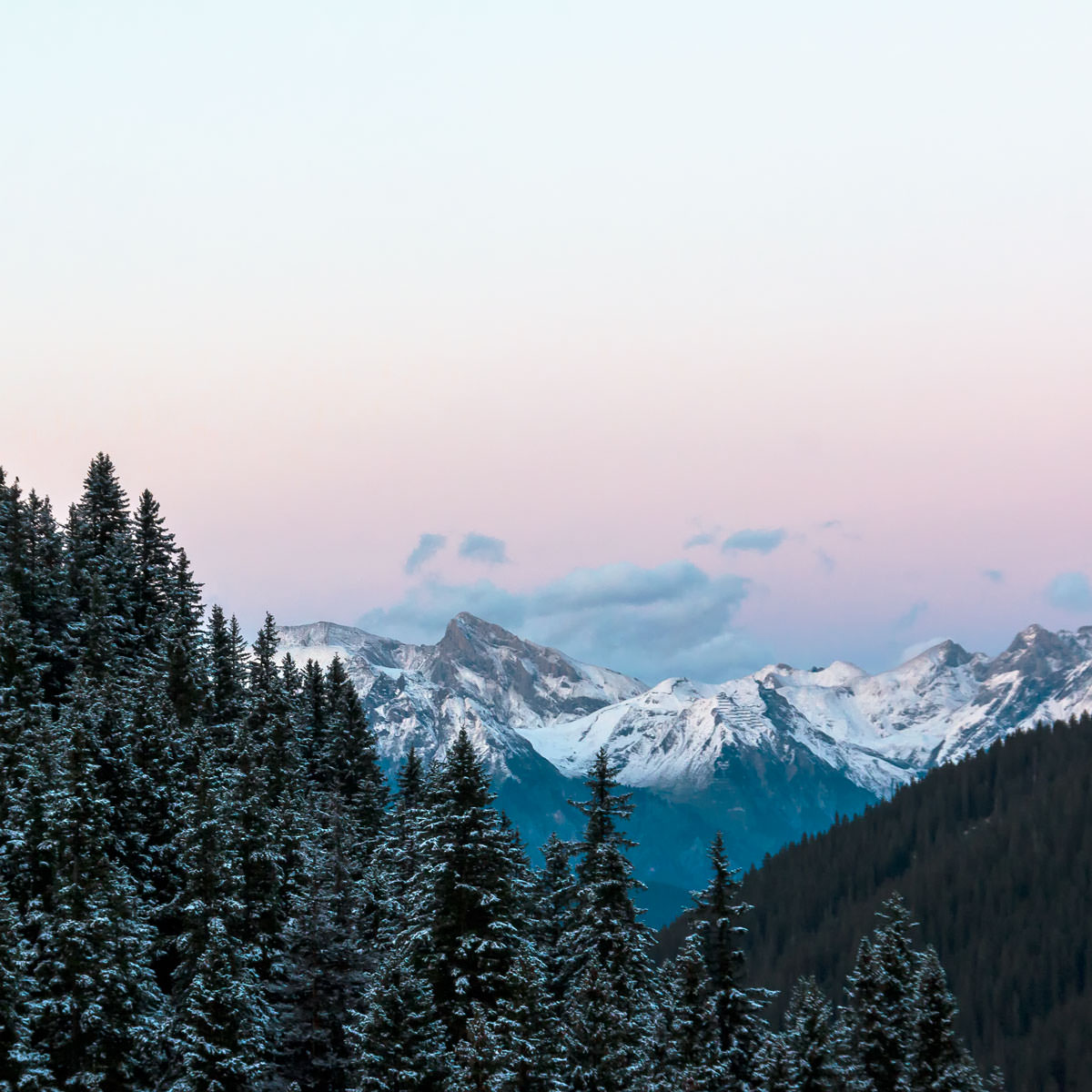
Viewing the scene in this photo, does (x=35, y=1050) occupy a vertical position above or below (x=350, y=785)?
below

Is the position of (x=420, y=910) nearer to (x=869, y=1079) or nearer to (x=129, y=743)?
(x=869, y=1079)

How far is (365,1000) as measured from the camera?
44.8m

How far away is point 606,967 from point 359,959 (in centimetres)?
945

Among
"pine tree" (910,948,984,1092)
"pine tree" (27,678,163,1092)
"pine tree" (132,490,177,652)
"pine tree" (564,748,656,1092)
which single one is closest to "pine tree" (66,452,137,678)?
"pine tree" (132,490,177,652)

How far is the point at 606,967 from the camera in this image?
49.2 m

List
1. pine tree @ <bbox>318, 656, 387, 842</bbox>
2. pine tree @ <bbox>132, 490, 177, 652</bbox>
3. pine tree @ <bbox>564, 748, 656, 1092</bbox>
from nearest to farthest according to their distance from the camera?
pine tree @ <bbox>564, 748, 656, 1092</bbox> < pine tree @ <bbox>318, 656, 387, 842</bbox> < pine tree @ <bbox>132, 490, 177, 652</bbox>

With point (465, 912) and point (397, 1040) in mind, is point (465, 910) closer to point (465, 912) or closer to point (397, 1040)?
point (465, 912)

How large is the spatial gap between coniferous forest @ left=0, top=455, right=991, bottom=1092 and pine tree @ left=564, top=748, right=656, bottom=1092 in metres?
0.10

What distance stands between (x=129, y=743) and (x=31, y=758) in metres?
6.58

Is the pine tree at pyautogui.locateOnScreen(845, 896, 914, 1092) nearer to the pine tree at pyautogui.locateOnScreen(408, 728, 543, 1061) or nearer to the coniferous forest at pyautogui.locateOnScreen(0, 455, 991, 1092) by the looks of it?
the coniferous forest at pyautogui.locateOnScreen(0, 455, 991, 1092)

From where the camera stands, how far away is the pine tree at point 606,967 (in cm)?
4512

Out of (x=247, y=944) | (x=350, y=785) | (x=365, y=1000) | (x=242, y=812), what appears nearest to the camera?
(x=365, y=1000)

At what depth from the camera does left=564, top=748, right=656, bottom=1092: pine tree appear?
45125mm

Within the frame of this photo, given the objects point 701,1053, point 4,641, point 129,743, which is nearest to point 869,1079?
point 701,1053
